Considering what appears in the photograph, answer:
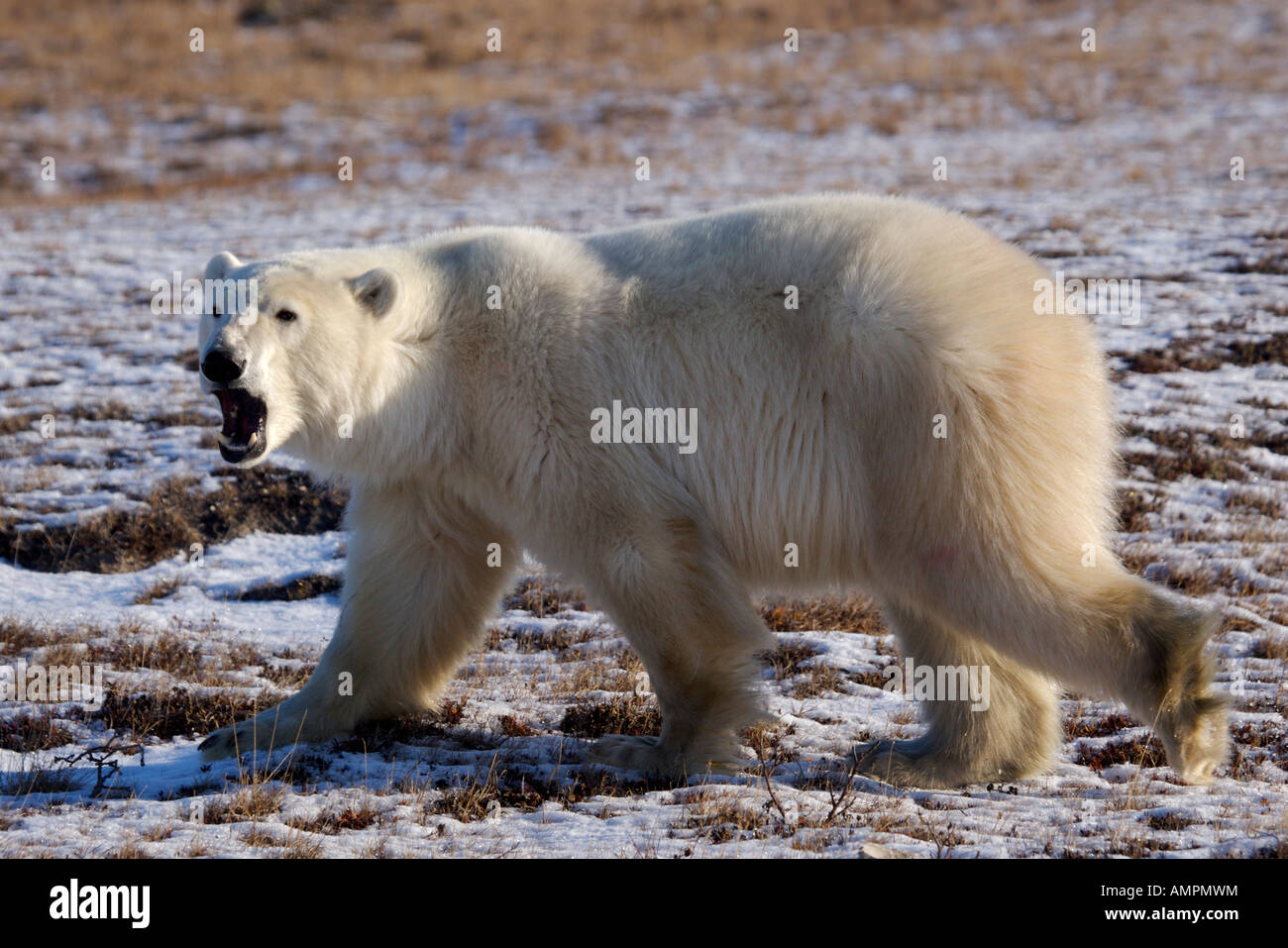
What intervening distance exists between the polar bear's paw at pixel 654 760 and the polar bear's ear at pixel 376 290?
2.05m

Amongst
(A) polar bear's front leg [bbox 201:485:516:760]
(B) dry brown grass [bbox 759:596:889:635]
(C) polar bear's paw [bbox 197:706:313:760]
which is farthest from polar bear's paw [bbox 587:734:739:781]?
(B) dry brown grass [bbox 759:596:889:635]

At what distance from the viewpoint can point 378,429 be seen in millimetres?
5305

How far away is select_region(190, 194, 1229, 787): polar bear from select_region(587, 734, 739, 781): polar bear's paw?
13mm

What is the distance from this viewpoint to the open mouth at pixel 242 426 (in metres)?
4.99

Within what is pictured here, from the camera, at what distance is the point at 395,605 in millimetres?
5707

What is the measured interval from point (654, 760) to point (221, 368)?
231 centimetres

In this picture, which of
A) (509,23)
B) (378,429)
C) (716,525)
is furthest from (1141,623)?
(509,23)

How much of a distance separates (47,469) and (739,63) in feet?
78.5

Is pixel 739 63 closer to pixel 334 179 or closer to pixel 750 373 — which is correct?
pixel 334 179

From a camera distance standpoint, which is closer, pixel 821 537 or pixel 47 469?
pixel 821 537

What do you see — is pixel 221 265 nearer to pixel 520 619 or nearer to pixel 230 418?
pixel 230 418

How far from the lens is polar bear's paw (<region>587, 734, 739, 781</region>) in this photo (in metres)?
5.12

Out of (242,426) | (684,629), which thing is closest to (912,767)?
(684,629)

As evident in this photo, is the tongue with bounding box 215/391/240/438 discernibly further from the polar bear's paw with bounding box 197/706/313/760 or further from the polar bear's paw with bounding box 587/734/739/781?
the polar bear's paw with bounding box 587/734/739/781
